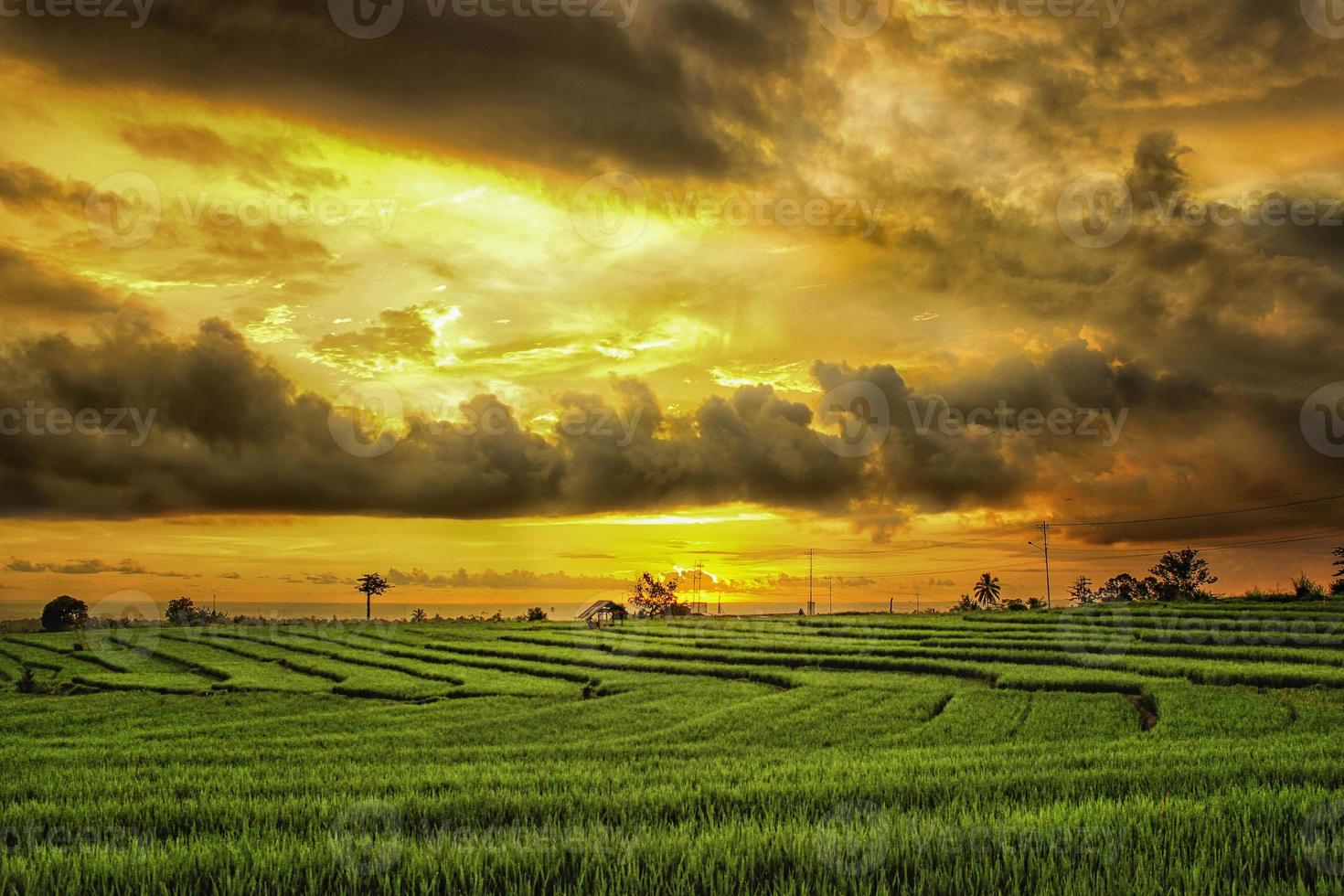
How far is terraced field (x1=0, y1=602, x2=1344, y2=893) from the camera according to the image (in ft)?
21.5

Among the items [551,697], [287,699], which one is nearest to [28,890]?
[551,697]

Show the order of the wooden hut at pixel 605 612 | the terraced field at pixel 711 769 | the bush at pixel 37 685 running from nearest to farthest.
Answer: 1. the terraced field at pixel 711 769
2. the bush at pixel 37 685
3. the wooden hut at pixel 605 612

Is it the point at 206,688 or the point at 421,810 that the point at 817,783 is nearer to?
the point at 421,810

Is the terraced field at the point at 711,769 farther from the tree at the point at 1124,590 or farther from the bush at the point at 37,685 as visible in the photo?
the tree at the point at 1124,590

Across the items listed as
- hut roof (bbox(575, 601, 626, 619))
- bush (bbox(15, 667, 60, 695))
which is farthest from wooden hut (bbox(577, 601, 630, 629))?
bush (bbox(15, 667, 60, 695))

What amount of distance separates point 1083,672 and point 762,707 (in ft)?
49.6

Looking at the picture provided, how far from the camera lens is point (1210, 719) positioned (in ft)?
73.2

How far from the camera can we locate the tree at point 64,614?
104 m

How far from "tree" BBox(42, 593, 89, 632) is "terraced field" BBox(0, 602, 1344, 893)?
63.5m

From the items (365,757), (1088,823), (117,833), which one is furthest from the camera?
(365,757)

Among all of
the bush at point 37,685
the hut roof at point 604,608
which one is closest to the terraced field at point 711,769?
the bush at point 37,685

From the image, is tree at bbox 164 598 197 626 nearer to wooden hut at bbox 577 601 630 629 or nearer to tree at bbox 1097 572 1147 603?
wooden hut at bbox 577 601 630 629

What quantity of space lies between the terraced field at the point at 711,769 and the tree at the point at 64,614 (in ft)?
208

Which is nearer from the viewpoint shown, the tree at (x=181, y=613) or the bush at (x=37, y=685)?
the bush at (x=37, y=685)
